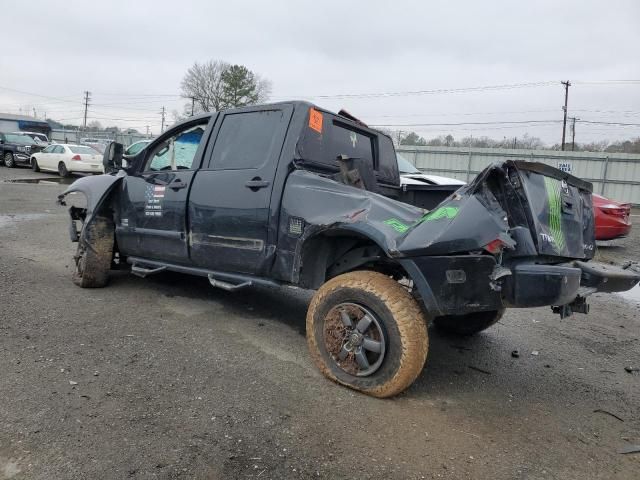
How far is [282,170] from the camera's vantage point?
12.6 ft

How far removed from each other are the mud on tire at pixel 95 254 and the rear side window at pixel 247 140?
5.55ft

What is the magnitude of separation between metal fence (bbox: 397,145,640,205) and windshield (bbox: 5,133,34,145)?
19.3 metres

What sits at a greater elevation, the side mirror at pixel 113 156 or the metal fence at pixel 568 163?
the metal fence at pixel 568 163

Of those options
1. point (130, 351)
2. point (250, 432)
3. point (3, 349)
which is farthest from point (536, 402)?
point (3, 349)

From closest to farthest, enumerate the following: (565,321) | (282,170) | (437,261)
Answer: (437,261)
(282,170)
(565,321)

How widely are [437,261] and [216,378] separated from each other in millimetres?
1649

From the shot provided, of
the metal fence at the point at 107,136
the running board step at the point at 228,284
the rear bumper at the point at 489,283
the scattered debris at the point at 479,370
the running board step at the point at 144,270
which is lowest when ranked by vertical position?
the scattered debris at the point at 479,370

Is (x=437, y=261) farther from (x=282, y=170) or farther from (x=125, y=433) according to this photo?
(x=125, y=433)

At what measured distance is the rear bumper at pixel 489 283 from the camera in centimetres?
276

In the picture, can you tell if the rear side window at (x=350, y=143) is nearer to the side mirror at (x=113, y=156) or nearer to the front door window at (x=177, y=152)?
the front door window at (x=177, y=152)

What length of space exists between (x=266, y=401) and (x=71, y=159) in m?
20.5

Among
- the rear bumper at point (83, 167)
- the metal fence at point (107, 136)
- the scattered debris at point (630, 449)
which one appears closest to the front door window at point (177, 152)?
the scattered debris at point (630, 449)

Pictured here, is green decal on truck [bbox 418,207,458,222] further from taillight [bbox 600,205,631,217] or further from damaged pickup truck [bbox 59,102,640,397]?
taillight [bbox 600,205,631,217]

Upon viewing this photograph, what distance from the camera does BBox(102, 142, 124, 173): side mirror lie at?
5.36m
